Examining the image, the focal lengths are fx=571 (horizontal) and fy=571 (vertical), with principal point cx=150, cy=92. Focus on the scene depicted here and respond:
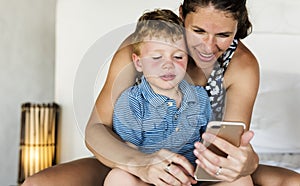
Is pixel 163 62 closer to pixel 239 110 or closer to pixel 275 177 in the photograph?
pixel 239 110

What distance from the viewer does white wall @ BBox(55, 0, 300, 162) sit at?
2158 mm

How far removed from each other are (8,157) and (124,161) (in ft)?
4.38

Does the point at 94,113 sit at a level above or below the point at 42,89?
above

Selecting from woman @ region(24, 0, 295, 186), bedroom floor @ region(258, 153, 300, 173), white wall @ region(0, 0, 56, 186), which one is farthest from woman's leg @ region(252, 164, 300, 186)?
white wall @ region(0, 0, 56, 186)

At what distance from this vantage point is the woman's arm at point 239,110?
119 centimetres

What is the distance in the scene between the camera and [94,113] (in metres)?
1.39

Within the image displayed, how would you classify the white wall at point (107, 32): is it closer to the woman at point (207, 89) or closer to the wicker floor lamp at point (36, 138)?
the wicker floor lamp at point (36, 138)

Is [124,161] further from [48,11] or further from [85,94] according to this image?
[48,11]

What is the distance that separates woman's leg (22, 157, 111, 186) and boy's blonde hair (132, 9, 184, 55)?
36 cm

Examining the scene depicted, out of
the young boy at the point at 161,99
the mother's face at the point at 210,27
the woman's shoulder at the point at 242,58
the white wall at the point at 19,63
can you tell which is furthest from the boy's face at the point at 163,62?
the white wall at the point at 19,63

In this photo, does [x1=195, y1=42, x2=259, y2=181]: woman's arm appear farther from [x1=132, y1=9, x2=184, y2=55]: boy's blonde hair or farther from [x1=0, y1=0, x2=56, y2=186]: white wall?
[x1=0, y1=0, x2=56, y2=186]: white wall

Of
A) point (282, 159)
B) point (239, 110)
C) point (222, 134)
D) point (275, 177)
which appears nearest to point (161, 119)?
point (222, 134)

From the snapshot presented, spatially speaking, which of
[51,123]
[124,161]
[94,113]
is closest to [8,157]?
[51,123]

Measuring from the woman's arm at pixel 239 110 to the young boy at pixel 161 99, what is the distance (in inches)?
4.1
